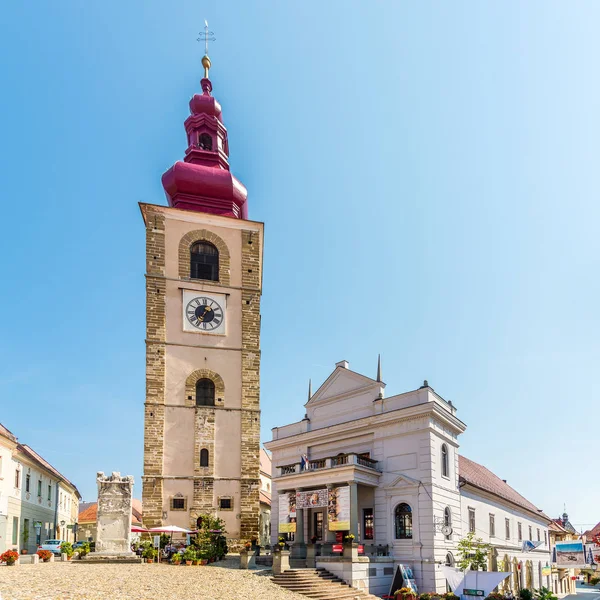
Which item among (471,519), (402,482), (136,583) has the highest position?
(402,482)

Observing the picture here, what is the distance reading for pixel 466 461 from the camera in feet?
137

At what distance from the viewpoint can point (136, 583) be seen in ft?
71.1

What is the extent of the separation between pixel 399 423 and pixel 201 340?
15957 mm

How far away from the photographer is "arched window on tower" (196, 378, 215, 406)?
40.8 meters

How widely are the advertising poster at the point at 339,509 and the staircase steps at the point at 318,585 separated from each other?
7.22 ft

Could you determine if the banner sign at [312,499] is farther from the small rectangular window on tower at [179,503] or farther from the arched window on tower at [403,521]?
the small rectangular window on tower at [179,503]

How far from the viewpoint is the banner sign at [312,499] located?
30484 mm

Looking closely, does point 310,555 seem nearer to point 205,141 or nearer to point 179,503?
point 179,503

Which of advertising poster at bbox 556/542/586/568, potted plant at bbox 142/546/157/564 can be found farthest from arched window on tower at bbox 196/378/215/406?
advertising poster at bbox 556/542/586/568

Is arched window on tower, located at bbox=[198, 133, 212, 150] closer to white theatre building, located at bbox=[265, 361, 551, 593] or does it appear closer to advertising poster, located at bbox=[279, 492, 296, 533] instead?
white theatre building, located at bbox=[265, 361, 551, 593]

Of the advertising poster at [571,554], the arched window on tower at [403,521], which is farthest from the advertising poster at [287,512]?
the advertising poster at [571,554]

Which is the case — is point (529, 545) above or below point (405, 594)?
below

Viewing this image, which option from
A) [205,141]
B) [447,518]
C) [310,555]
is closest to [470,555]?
[447,518]

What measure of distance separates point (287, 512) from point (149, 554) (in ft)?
23.5
